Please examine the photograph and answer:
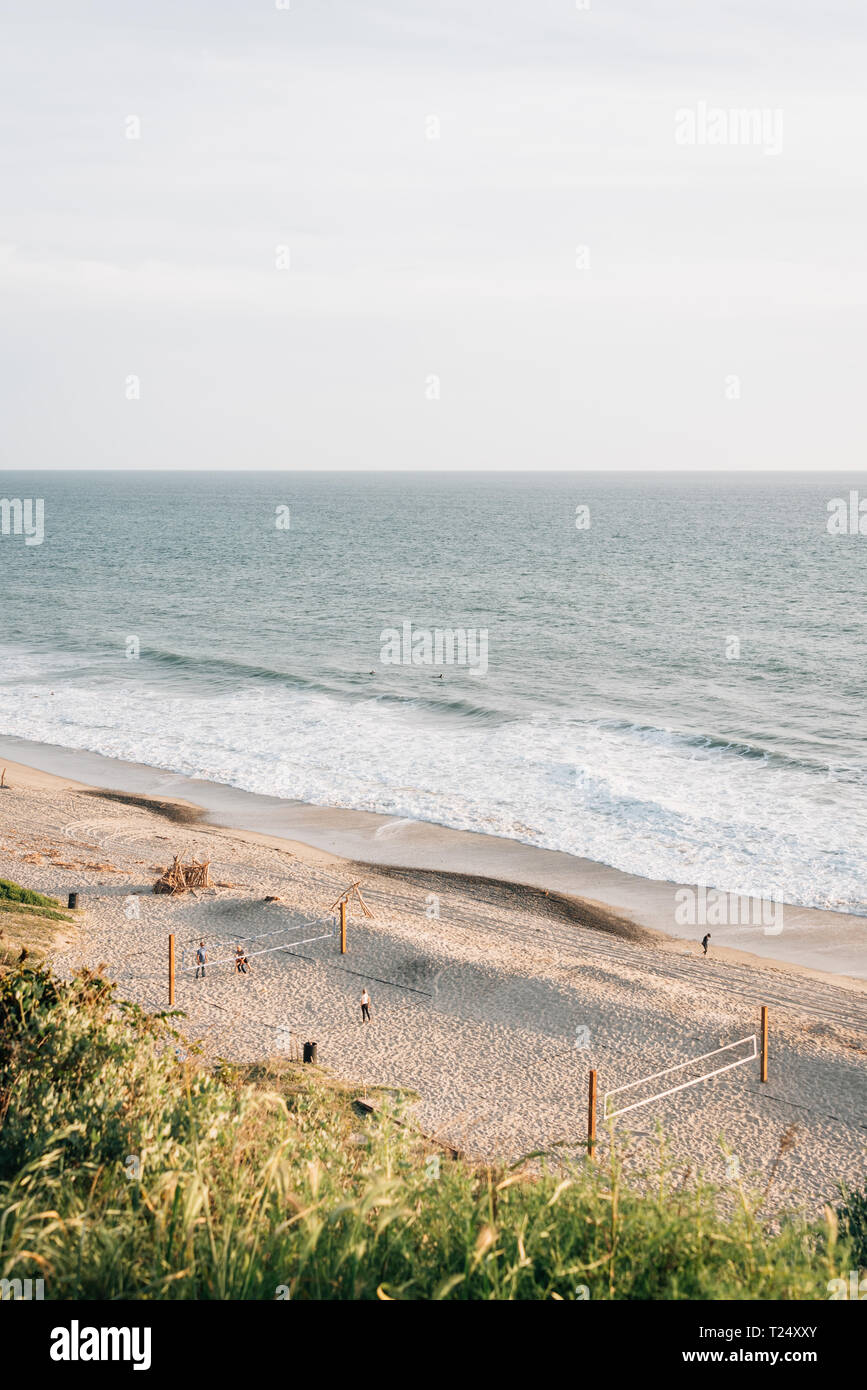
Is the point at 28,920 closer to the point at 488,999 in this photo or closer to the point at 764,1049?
the point at 488,999

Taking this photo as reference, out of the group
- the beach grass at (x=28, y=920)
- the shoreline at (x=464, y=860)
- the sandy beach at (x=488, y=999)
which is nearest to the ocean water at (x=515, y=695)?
the shoreline at (x=464, y=860)

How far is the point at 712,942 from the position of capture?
2516 cm

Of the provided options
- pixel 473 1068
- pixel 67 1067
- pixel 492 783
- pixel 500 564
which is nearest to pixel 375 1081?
pixel 473 1068

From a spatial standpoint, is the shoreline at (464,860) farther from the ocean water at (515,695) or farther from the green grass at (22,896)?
the green grass at (22,896)

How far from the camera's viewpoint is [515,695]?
49688 millimetres

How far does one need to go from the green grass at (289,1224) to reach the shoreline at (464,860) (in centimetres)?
1791

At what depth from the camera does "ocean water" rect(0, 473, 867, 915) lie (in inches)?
1304

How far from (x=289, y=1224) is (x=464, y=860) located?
24344mm

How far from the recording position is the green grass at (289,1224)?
231 inches

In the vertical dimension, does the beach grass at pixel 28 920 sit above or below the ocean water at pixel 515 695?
below

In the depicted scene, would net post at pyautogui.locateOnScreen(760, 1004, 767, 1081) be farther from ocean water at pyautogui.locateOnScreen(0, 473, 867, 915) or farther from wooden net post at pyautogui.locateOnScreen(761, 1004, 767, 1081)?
ocean water at pyautogui.locateOnScreen(0, 473, 867, 915)

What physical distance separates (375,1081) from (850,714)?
33385 millimetres

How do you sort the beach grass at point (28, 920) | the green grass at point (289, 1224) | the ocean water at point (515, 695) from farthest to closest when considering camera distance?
1. the ocean water at point (515, 695)
2. the beach grass at point (28, 920)
3. the green grass at point (289, 1224)

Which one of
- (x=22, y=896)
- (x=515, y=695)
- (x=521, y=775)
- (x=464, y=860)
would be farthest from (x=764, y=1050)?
(x=515, y=695)
